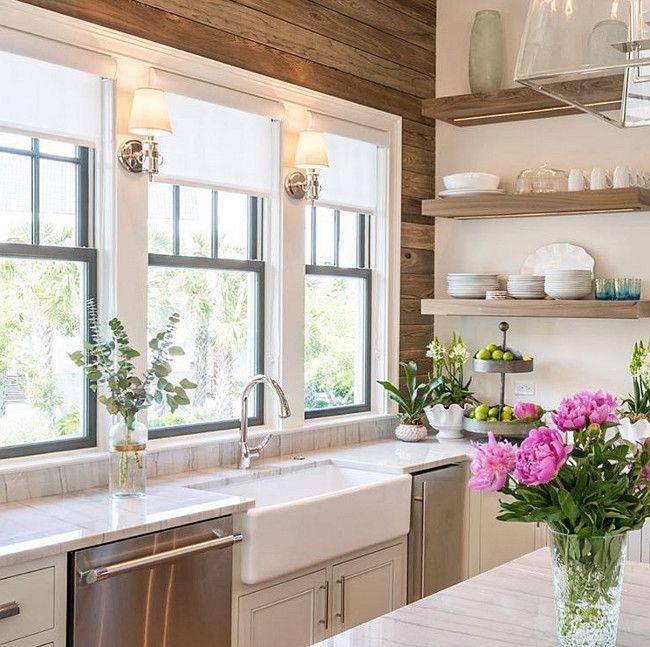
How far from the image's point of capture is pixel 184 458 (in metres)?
3.82

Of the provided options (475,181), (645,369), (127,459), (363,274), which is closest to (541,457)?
(127,459)

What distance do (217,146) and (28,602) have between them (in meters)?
2.01

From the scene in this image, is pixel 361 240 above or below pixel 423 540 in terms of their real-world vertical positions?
above

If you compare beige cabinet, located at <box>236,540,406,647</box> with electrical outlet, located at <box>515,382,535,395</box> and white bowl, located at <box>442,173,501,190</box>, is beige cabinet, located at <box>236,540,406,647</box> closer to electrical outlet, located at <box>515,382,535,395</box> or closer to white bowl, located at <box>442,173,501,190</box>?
electrical outlet, located at <box>515,382,535,395</box>

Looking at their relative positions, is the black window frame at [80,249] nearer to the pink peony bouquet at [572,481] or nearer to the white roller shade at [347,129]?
the white roller shade at [347,129]

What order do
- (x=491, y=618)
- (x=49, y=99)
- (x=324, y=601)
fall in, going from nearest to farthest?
(x=491, y=618), (x=49, y=99), (x=324, y=601)

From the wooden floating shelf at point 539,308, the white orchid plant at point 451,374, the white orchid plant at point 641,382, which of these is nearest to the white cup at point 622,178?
the wooden floating shelf at point 539,308

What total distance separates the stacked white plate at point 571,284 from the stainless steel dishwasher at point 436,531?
94 cm

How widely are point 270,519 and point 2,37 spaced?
178cm

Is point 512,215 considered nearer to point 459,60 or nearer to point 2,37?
point 459,60

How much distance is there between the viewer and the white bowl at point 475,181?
4828 mm

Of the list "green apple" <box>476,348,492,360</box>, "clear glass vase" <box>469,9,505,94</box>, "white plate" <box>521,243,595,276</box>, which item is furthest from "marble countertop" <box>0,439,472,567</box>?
"clear glass vase" <box>469,9,505,94</box>

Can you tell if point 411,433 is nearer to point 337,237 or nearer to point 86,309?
point 337,237

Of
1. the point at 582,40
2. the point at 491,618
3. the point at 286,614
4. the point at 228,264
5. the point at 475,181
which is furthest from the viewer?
the point at 475,181
